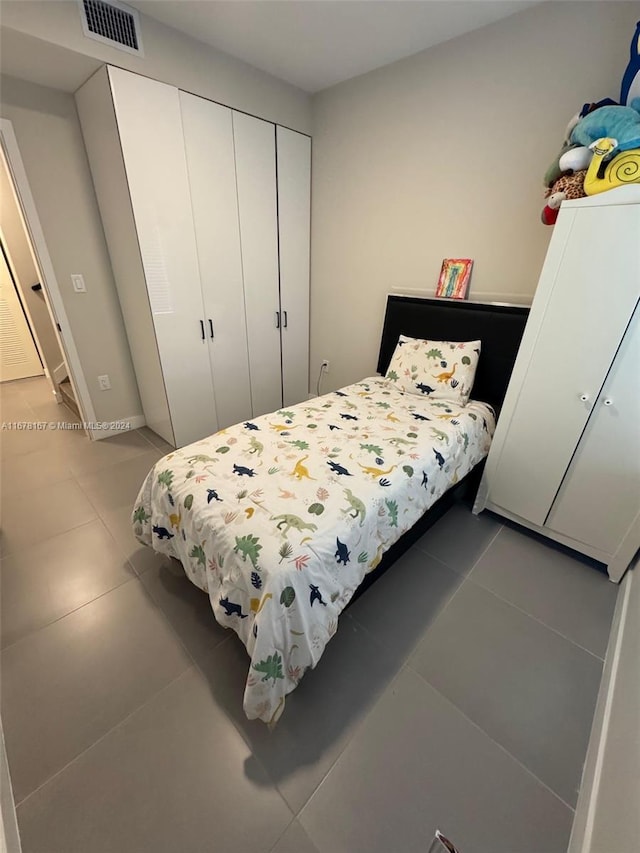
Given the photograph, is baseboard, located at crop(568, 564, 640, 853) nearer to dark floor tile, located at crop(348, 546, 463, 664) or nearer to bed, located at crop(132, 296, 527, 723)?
dark floor tile, located at crop(348, 546, 463, 664)

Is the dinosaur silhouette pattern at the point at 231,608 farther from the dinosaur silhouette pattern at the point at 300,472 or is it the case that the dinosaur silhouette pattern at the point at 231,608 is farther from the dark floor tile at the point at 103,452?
the dark floor tile at the point at 103,452

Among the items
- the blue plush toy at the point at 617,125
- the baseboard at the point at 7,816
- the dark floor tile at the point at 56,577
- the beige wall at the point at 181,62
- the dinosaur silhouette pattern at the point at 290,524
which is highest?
the beige wall at the point at 181,62

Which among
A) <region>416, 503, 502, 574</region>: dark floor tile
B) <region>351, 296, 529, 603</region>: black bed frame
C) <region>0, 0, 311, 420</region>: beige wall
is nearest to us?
<region>0, 0, 311, 420</region>: beige wall

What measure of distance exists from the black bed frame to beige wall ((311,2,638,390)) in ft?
0.45

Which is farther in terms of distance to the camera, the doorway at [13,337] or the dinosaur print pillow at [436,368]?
the doorway at [13,337]

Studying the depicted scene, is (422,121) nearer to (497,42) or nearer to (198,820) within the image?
(497,42)

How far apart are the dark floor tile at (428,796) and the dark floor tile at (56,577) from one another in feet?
4.10

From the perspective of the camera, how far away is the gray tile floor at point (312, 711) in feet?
3.18

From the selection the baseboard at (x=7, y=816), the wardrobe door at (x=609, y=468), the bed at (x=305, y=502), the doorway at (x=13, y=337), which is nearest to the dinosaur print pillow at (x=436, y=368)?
the bed at (x=305, y=502)

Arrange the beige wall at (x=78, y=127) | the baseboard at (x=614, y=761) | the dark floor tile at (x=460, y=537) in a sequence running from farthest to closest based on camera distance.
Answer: the dark floor tile at (x=460, y=537) → the beige wall at (x=78, y=127) → the baseboard at (x=614, y=761)

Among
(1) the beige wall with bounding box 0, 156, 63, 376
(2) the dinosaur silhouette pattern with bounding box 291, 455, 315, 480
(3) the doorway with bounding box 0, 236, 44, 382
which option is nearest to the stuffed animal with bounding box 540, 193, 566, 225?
(2) the dinosaur silhouette pattern with bounding box 291, 455, 315, 480

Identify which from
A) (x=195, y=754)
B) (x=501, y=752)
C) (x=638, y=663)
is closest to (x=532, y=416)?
(x=638, y=663)

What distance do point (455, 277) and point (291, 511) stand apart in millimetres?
1999

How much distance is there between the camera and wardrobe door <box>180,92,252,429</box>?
2234 millimetres
